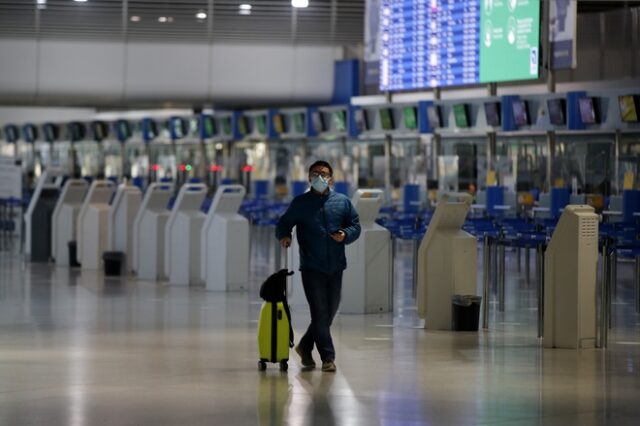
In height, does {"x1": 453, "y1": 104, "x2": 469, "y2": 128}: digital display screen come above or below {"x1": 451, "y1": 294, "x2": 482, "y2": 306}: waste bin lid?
above

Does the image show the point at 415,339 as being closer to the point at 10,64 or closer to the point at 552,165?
the point at 552,165

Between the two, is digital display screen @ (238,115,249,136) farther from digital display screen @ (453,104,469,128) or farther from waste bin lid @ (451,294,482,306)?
waste bin lid @ (451,294,482,306)

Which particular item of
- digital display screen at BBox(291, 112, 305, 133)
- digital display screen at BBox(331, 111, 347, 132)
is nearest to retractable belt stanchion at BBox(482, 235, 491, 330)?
digital display screen at BBox(331, 111, 347, 132)

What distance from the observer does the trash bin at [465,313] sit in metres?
12.4

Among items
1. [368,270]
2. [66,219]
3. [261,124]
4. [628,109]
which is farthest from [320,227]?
[261,124]

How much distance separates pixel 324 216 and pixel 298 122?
17964mm

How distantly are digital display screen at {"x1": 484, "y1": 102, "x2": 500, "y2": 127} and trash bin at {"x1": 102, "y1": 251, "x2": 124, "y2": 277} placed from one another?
6566 mm

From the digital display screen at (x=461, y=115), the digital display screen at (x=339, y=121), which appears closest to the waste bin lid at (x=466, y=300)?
the digital display screen at (x=461, y=115)

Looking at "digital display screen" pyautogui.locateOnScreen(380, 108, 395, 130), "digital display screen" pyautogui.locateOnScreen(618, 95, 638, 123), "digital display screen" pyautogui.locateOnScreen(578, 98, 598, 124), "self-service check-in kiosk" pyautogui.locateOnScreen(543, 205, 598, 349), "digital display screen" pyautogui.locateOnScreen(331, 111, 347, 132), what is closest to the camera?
"self-service check-in kiosk" pyautogui.locateOnScreen(543, 205, 598, 349)

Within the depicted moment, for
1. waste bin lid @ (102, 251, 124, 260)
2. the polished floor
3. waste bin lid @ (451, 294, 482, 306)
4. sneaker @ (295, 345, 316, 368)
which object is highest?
waste bin lid @ (102, 251, 124, 260)

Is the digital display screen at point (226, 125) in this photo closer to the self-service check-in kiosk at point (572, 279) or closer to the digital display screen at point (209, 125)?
the digital display screen at point (209, 125)

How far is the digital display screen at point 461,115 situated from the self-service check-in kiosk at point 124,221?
19.2 feet

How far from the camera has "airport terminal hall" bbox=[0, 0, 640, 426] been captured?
919 cm

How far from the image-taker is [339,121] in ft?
86.9
